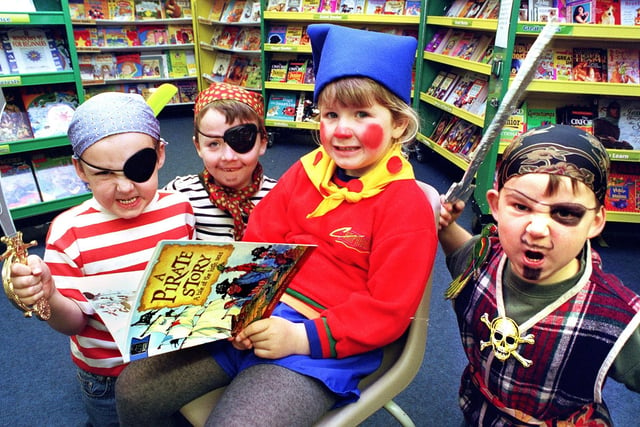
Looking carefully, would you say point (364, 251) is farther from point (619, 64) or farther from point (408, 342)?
point (619, 64)

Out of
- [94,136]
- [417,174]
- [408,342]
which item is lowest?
[417,174]

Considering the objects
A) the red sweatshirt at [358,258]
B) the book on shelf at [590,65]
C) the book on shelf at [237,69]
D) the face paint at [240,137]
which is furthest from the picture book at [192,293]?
the book on shelf at [237,69]

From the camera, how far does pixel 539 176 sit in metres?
0.81

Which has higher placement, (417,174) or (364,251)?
(364,251)

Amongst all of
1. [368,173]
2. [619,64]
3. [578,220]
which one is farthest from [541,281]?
[619,64]

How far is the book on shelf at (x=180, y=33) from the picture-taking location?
568 centimetres

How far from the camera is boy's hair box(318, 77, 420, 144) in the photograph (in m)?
1.00

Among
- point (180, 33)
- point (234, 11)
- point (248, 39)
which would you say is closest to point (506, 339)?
point (248, 39)

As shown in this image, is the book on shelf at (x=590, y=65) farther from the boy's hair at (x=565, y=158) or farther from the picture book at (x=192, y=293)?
the picture book at (x=192, y=293)

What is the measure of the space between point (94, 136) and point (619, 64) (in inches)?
110

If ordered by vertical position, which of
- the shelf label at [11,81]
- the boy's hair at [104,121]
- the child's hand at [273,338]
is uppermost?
the boy's hair at [104,121]

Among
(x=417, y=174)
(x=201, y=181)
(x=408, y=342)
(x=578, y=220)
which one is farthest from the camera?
(x=417, y=174)

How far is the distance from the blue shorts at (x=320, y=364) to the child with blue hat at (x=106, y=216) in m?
0.31

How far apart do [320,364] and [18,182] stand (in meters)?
2.58
